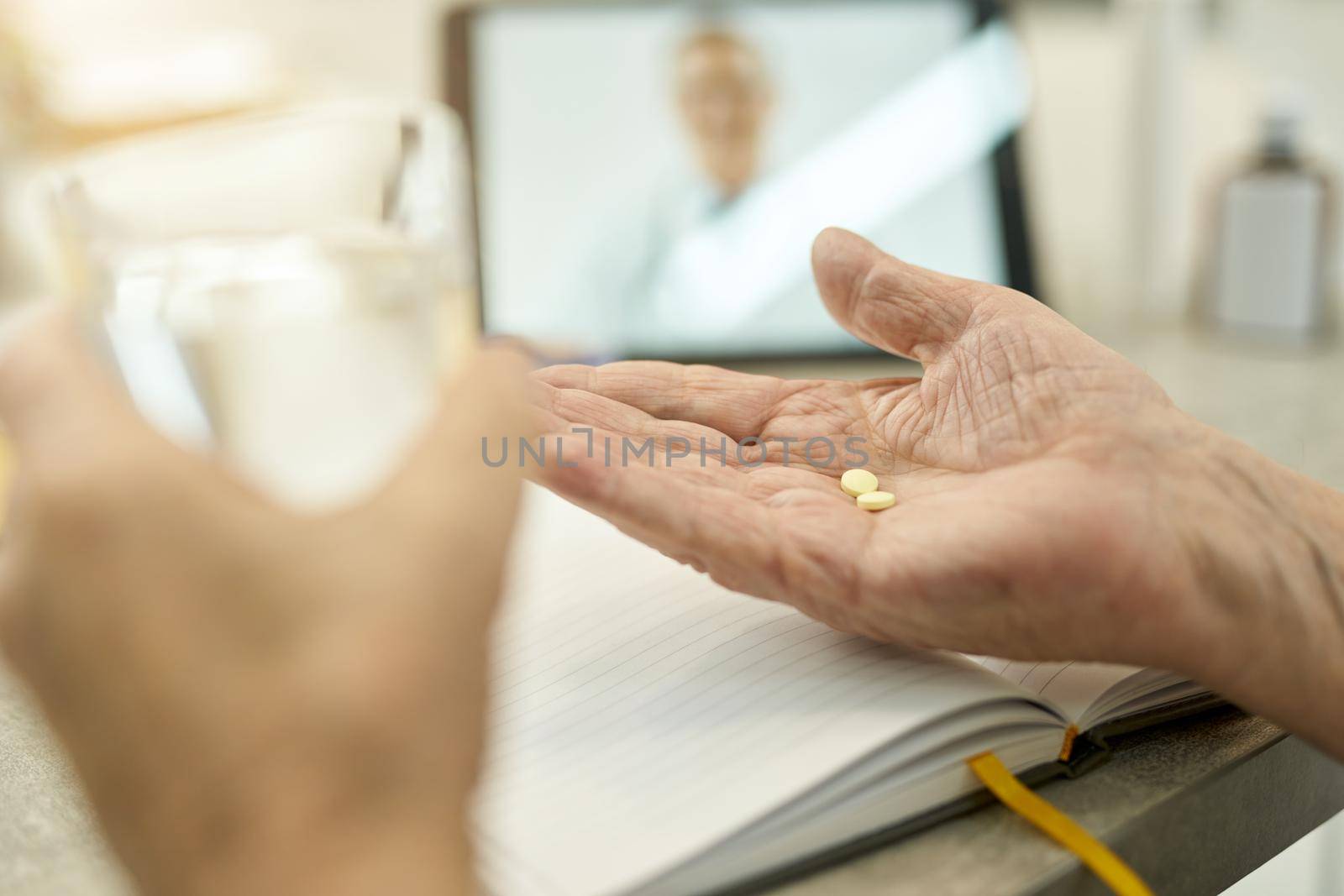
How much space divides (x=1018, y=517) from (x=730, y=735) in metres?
0.12

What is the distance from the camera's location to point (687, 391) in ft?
1.56

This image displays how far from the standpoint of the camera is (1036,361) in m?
0.42

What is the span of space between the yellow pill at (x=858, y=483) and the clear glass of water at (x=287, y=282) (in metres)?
0.21

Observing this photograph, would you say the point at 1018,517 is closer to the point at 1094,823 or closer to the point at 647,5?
the point at 1094,823

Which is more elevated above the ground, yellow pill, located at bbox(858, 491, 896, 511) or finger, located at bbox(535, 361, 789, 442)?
finger, located at bbox(535, 361, 789, 442)

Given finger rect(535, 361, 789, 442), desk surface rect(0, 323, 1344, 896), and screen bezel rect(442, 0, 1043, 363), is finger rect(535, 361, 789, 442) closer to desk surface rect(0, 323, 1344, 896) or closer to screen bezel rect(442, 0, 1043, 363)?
desk surface rect(0, 323, 1344, 896)

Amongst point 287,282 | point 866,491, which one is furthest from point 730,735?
point 287,282

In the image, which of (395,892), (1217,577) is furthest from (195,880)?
(1217,577)

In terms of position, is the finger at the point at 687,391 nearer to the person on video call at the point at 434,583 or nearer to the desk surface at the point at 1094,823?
the person on video call at the point at 434,583

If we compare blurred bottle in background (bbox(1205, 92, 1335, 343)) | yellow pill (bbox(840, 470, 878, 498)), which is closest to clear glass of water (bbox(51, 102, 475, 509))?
yellow pill (bbox(840, 470, 878, 498))

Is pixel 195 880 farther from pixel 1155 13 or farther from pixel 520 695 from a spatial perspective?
pixel 1155 13

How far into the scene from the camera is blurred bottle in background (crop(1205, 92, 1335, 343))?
0.93 metres

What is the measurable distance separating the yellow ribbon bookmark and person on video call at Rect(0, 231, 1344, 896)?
0.04 meters

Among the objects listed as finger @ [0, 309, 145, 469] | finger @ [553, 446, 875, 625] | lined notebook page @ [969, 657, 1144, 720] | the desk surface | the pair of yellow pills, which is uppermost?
finger @ [0, 309, 145, 469]
